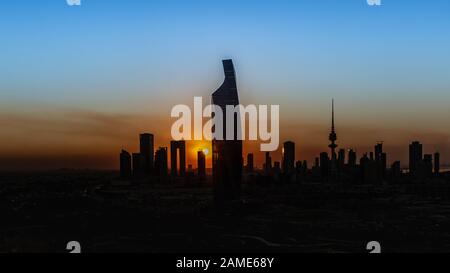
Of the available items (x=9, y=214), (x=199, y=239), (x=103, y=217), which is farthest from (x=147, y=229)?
(x=9, y=214)

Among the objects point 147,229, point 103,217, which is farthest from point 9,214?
point 147,229

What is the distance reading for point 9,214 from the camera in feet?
611

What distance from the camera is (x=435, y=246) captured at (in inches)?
4006
